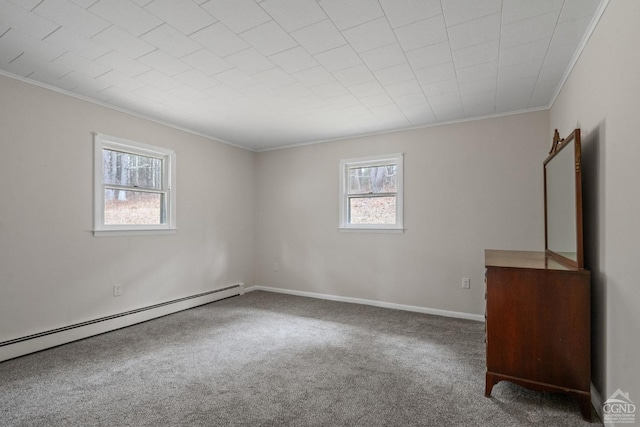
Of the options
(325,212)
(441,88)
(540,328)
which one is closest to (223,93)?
(441,88)

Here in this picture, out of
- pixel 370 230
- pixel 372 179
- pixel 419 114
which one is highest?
pixel 419 114

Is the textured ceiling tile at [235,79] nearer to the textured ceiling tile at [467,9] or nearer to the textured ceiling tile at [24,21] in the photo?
the textured ceiling tile at [24,21]

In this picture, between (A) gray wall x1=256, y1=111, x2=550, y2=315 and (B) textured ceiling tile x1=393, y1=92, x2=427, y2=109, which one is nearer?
(B) textured ceiling tile x1=393, y1=92, x2=427, y2=109

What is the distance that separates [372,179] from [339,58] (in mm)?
2326

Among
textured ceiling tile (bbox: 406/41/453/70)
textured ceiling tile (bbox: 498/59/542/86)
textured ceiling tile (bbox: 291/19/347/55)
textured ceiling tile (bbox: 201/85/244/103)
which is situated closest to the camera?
textured ceiling tile (bbox: 291/19/347/55)

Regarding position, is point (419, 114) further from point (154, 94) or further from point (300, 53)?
point (154, 94)

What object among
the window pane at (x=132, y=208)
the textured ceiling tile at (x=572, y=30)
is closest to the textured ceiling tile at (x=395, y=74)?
the textured ceiling tile at (x=572, y=30)

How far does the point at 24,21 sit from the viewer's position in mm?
2039

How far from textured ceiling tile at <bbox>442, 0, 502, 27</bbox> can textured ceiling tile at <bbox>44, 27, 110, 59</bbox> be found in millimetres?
2371

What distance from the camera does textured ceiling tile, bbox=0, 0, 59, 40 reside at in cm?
192

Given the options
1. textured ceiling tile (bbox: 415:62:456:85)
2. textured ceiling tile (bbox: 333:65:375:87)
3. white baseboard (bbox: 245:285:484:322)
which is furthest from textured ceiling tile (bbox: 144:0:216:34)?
white baseboard (bbox: 245:285:484:322)

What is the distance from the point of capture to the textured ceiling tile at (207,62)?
8.03ft

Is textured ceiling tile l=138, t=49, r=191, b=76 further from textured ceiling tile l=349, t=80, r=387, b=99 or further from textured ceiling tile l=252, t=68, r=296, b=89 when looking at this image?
textured ceiling tile l=349, t=80, r=387, b=99

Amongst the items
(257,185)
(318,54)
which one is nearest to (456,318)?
(318,54)
